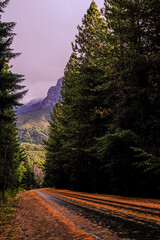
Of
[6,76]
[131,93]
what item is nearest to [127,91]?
[131,93]

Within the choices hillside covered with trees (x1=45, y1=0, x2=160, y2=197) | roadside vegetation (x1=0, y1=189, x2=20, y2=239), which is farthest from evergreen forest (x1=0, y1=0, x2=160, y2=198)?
roadside vegetation (x1=0, y1=189, x2=20, y2=239)

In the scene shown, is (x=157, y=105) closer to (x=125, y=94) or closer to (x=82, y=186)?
(x=125, y=94)

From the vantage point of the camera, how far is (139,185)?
1188 centimetres

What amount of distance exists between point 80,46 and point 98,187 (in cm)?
1502

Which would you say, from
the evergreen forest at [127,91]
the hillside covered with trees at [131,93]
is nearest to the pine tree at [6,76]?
the evergreen forest at [127,91]

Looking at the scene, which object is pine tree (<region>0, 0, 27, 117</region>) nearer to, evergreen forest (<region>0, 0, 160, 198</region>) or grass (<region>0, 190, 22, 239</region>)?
evergreen forest (<region>0, 0, 160, 198</region>)

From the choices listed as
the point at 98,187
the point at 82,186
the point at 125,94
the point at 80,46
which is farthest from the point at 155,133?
the point at 82,186

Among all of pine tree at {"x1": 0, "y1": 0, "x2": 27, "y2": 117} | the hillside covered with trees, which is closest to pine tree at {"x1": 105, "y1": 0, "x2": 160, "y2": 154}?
the hillside covered with trees

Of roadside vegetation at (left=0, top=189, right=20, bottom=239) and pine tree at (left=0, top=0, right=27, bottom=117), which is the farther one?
pine tree at (left=0, top=0, right=27, bottom=117)

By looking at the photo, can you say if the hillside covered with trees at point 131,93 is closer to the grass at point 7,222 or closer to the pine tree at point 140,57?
the pine tree at point 140,57

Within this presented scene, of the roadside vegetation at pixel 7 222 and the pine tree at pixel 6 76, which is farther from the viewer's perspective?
the pine tree at pixel 6 76

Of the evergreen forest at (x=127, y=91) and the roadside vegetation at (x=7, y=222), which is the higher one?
the evergreen forest at (x=127, y=91)

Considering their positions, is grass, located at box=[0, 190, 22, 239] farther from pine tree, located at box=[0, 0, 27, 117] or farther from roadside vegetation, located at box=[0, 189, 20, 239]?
pine tree, located at box=[0, 0, 27, 117]

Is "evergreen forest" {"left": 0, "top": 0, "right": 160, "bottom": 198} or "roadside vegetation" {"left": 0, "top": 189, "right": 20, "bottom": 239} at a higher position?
"evergreen forest" {"left": 0, "top": 0, "right": 160, "bottom": 198}
